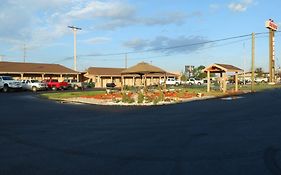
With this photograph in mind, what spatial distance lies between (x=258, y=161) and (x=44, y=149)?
513 cm

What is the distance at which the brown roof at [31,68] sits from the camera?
2569 inches

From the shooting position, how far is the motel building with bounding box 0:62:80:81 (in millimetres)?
65188

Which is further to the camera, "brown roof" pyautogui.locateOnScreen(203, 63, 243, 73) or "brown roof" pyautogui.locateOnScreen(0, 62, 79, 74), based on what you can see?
"brown roof" pyautogui.locateOnScreen(0, 62, 79, 74)

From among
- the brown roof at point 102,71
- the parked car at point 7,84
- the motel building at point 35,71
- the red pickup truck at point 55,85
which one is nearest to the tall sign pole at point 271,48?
the brown roof at point 102,71

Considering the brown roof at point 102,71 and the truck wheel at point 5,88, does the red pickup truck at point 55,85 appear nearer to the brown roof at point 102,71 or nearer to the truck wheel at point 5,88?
the truck wheel at point 5,88

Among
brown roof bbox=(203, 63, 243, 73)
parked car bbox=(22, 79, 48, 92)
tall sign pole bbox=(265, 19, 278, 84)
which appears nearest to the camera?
brown roof bbox=(203, 63, 243, 73)

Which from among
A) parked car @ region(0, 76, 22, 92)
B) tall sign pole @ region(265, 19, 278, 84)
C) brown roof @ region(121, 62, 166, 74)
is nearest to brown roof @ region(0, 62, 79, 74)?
parked car @ region(0, 76, 22, 92)

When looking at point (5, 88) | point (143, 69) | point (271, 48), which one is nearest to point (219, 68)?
point (143, 69)

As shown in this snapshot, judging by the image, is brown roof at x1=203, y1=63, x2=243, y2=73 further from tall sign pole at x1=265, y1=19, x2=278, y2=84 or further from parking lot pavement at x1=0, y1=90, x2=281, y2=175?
tall sign pole at x1=265, y1=19, x2=278, y2=84

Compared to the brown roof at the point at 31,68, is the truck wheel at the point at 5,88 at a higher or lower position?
lower

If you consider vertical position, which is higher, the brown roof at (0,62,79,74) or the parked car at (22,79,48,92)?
the brown roof at (0,62,79,74)

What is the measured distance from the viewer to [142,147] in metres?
10.2

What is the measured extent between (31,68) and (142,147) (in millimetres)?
61483

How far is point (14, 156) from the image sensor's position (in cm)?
920
